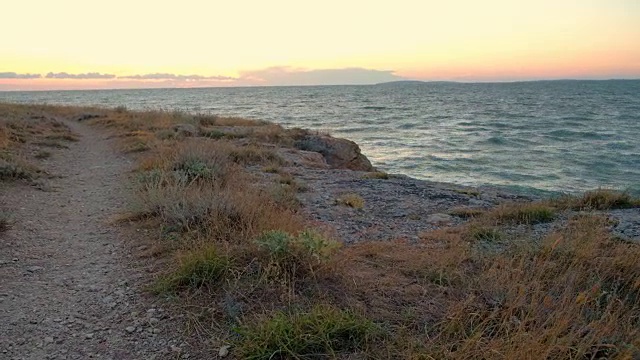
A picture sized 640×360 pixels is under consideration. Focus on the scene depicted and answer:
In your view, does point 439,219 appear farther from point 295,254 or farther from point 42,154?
point 42,154

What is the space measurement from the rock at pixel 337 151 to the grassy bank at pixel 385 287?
34.8 feet

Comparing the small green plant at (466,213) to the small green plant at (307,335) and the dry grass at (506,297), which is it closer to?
the dry grass at (506,297)

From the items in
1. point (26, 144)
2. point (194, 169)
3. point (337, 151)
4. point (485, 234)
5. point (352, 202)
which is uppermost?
point (194, 169)

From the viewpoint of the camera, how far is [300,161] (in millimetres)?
14555

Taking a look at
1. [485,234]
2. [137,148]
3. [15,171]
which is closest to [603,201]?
[485,234]

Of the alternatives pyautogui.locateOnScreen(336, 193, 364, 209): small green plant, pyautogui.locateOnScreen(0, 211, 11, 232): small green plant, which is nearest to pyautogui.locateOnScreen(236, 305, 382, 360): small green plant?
pyautogui.locateOnScreen(0, 211, 11, 232): small green plant

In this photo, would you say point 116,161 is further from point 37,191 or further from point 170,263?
point 170,263

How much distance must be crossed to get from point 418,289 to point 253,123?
20.5m

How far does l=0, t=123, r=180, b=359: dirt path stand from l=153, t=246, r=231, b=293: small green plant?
0.75 ft

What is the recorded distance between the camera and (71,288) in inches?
175

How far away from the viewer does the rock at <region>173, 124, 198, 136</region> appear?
17.4m

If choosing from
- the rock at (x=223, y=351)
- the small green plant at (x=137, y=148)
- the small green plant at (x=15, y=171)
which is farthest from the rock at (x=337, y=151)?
the rock at (x=223, y=351)

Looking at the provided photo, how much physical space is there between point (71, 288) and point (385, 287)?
9.98 ft

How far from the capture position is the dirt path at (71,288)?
11.5 ft
